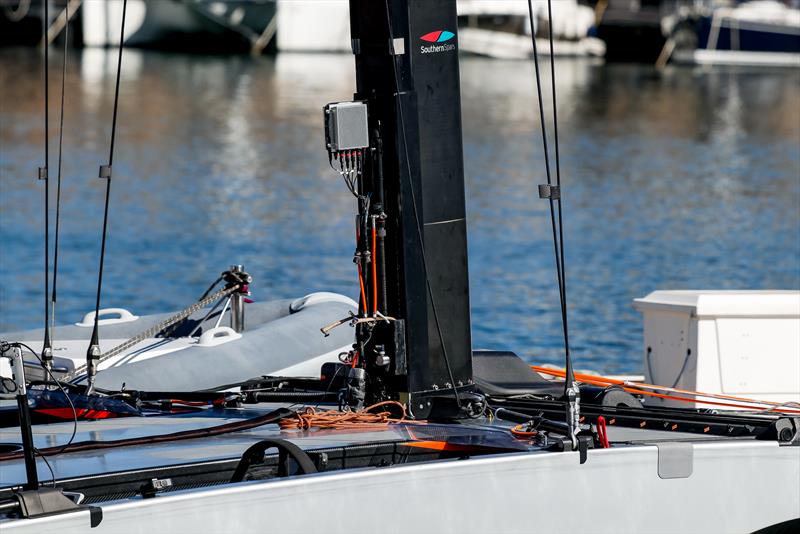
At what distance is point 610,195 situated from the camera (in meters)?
26.8

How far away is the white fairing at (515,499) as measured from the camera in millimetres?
5012

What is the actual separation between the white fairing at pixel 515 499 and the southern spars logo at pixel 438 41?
184 centimetres

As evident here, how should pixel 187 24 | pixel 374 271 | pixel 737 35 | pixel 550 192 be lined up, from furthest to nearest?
pixel 187 24 → pixel 737 35 → pixel 374 271 → pixel 550 192

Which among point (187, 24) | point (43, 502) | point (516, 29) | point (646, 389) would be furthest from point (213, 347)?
point (516, 29)

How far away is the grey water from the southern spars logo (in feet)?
27.7

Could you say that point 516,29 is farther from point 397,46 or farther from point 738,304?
point 397,46

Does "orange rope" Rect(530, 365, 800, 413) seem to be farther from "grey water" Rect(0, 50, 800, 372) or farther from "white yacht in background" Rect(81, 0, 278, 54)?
"white yacht in background" Rect(81, 0, 278, 54)

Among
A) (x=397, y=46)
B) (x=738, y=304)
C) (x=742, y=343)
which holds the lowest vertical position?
(x=742, y=343)

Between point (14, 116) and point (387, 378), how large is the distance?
32.1 m

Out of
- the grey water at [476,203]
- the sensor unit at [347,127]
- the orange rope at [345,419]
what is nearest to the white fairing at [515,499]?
the orange rope at [345,419]

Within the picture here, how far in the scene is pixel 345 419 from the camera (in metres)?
6.16

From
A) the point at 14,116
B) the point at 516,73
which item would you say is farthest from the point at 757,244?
the point at 516,73

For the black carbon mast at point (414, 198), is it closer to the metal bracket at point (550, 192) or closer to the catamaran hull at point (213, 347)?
the metal bracket at point (550, 192)

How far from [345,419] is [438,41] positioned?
5.57ft
